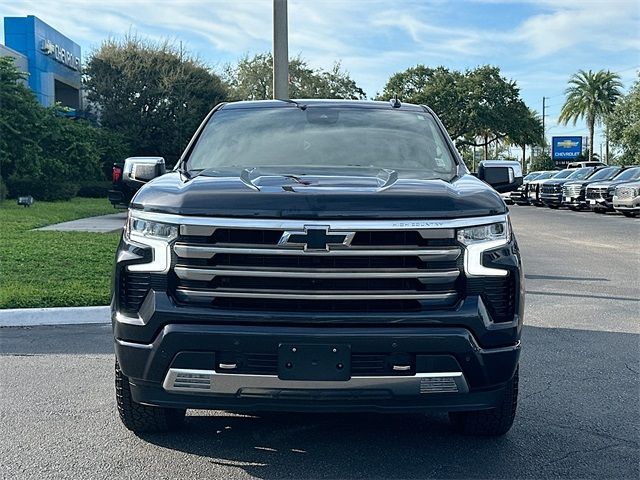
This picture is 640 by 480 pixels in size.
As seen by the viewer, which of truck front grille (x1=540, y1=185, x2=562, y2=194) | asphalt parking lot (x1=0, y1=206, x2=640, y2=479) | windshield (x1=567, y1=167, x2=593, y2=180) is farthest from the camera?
truck front grille (x1=540, y1=185, x2=562, y2=194)

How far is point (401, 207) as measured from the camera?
11.5 feet

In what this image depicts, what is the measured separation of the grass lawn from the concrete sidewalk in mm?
544

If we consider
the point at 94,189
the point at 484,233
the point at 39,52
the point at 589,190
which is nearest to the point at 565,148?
the point at 589,190

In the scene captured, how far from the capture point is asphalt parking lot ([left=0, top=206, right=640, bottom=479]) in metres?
3.81

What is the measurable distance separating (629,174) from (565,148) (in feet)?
152

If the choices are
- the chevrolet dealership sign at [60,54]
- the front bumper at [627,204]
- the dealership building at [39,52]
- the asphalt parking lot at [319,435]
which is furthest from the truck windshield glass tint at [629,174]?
the chevrolet dealership sign at [60,54]

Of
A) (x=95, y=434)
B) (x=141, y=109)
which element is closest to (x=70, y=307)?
(x=95, y=434)

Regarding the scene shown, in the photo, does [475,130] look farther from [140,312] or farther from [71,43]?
[140,312]

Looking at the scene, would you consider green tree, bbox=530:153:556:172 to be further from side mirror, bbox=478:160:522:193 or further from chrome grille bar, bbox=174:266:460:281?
chrome grille bar, bbox=174:266:460:281

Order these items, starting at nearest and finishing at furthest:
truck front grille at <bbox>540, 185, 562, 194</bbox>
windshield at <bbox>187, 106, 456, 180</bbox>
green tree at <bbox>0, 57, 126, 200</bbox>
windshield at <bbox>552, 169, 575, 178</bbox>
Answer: windshield at <bbox>187, 106, 456, 180</bbox> < green tree at <bbox>0, 57, 126, 200</bbox> < truck front grille at <bbox>540, 185, 562, 194</bbox> < windshield at <bbox>552, 169, 575, 178</bbox>

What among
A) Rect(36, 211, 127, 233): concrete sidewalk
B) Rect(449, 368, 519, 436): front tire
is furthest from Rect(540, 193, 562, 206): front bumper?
Rect(449, 368, 519, 436): front tire

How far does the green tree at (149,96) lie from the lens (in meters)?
37.6

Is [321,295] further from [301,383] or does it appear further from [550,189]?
[550,189]

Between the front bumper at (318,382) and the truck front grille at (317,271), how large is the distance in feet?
0.45
